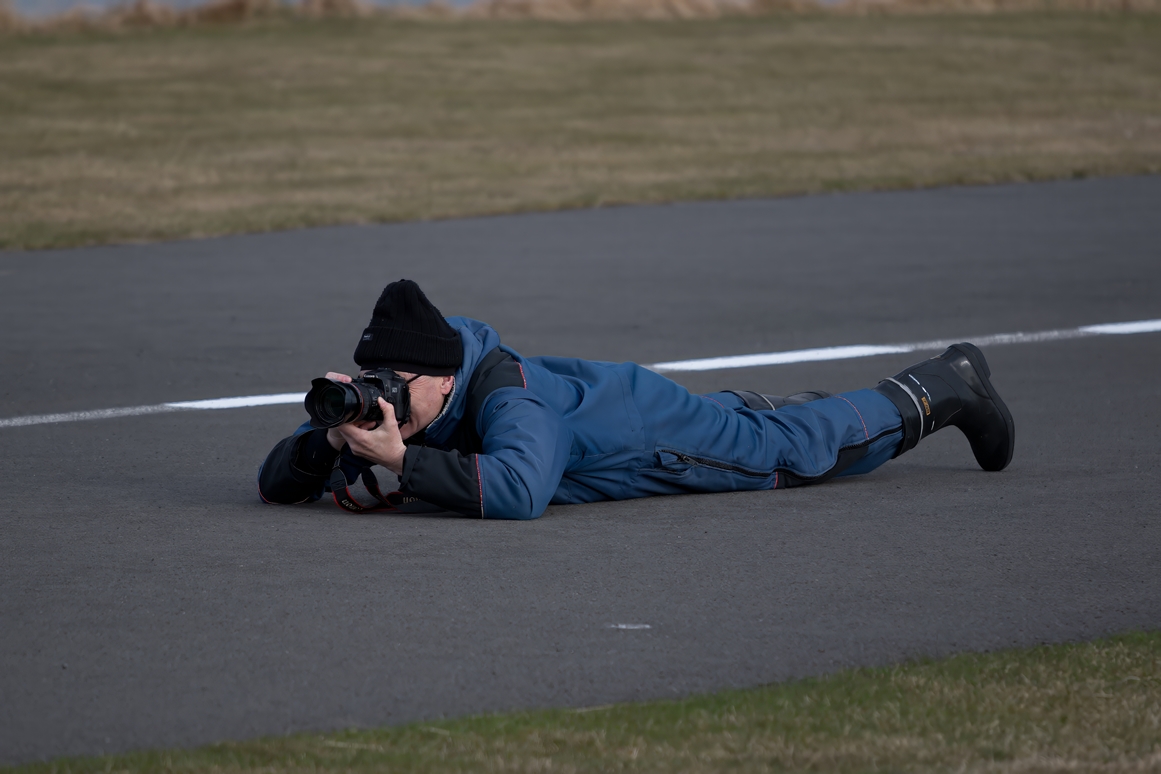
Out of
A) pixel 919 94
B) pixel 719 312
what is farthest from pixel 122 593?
pixel 919 94

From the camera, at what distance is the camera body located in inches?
199

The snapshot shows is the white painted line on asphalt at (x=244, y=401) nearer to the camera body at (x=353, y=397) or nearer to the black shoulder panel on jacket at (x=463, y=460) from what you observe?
the black shoulder panel on jacket at (x=463, y=460)

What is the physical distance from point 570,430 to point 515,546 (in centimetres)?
50

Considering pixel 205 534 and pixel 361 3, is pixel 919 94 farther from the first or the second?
pixel 205 534

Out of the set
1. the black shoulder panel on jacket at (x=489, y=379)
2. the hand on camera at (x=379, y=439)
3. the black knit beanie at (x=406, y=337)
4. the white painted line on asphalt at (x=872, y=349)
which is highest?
the black knit beanie at (x=406, y=337)

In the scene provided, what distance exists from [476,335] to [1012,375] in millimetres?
3956

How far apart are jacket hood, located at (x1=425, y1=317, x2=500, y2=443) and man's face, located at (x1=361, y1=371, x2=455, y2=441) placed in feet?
0.11

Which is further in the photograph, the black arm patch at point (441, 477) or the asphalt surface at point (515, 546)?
the black arm patch at point (441, 477)

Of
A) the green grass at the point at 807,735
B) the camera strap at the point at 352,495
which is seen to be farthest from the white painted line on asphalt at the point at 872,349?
the green grass at the point at 807,735

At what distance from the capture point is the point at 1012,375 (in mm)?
8688

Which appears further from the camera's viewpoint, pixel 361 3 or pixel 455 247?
pixel 361 3

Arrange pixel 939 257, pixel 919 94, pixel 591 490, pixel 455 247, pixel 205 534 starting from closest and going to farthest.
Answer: pixel 205 534 → pixel 591 490 → pixel 939 257 → pixel 455 247 → pixel 919 94

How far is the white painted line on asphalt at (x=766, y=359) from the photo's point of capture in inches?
315

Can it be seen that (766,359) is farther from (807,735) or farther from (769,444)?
(807,735)
